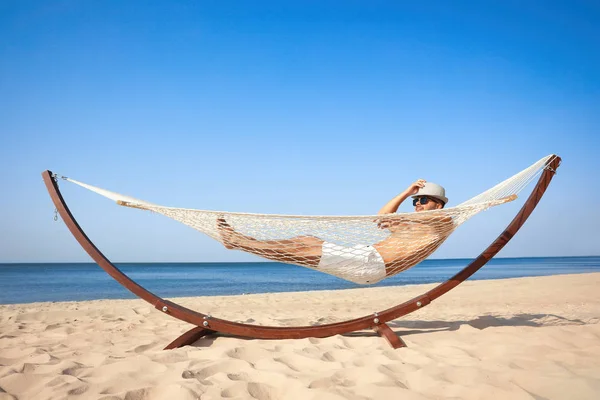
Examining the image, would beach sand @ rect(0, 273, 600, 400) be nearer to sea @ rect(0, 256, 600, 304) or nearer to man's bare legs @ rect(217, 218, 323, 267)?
man's bare legs @ rect(217, 218, 323, 267)

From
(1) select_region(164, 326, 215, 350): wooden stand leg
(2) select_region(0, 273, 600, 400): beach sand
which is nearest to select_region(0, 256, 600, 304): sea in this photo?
(2) select_region(0, 273, 600, 400): beach sand

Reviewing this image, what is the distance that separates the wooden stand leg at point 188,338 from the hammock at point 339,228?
1.94 feet

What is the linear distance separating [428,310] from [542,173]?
2.42 meters

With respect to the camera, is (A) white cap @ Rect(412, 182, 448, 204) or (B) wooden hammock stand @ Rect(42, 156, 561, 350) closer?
(B) wooden hammock stand @ Rect(42, 156, 561, 350)

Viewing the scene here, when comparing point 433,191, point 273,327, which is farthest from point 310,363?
point 433,191

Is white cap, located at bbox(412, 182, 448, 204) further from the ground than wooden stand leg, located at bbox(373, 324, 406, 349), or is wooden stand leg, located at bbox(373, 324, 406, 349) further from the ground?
white cap, located at bbox(412, 182, 448, 204)

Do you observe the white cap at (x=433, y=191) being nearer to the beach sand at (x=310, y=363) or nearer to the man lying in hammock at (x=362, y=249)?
the man lying in hammock at (x=362, y=249)

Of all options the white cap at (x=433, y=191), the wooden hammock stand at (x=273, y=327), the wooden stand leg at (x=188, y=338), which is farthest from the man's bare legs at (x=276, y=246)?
the white cap at (x=433, y=191)

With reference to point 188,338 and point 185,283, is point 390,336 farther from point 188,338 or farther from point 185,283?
point 185,283

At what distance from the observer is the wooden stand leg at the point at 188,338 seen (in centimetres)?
260

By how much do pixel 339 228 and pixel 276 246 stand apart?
426 millimetres

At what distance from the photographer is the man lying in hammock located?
2.77m

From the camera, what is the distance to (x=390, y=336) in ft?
8.70

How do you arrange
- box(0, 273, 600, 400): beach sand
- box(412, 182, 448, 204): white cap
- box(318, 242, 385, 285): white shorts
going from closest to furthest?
box(0, 273, 600, 400): beach sand < box(318, 242, 385, 285): white shorts < box(412, 182, 448, 204): white cap
